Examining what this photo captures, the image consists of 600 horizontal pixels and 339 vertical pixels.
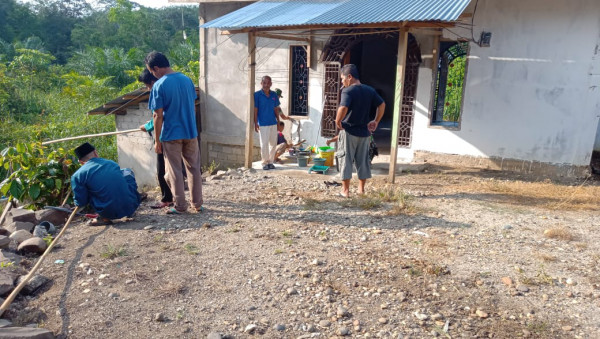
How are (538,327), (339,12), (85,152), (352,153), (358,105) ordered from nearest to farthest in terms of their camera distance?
1. (538,327)
2. (85,152)
3. (358,105)
4. (352,153)
5. (339,12)

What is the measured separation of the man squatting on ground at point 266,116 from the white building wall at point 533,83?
2.97 m

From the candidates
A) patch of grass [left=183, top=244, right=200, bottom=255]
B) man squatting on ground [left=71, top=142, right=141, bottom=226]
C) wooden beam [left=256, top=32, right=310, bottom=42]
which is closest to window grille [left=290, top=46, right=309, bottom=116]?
wooden beam [left=256, top=32, right=310, bottom=42]

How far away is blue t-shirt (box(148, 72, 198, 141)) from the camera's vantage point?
5008 mm

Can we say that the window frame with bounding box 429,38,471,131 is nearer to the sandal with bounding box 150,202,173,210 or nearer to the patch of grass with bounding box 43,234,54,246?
the sandal with bounding box 150,202,173,210

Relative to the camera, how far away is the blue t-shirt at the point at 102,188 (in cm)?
496

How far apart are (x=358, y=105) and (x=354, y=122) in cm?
23

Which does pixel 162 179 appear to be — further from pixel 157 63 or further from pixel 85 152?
pixel 157 63

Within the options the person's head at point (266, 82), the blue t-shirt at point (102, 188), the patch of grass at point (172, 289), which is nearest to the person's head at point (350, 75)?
the person's head at point (266, 82)

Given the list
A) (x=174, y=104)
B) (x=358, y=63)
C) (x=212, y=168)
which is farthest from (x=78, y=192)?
(x=358, y=63)

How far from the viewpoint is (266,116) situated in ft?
26.4

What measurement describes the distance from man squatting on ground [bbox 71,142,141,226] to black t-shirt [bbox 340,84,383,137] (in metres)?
2.86

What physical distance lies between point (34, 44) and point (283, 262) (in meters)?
27.1

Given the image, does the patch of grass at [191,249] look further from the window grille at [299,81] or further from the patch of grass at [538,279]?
the window grille at [299,81]

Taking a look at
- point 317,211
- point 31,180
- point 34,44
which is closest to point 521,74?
point 317,211
